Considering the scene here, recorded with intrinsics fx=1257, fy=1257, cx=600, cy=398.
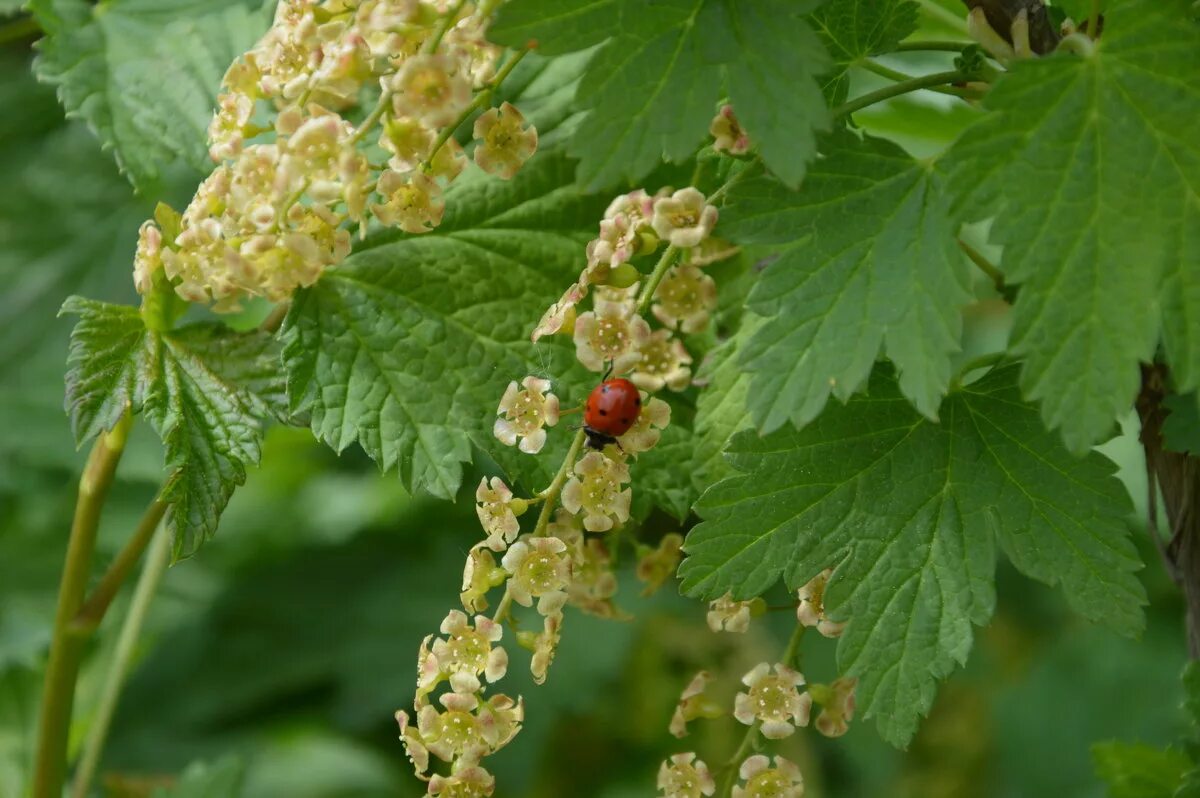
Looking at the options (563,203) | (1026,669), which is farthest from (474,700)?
(1026,669)

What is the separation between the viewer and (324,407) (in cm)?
97

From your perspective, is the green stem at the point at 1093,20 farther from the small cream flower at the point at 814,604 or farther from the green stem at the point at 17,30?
the green stem at the point at 17,30

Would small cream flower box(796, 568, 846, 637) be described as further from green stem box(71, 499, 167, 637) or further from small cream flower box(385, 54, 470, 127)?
green stem box(71, 499, 167, 637)

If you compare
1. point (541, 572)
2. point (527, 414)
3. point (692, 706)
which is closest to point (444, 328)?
point (527, 414)

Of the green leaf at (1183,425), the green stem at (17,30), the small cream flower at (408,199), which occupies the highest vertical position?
the small cream flower at (408,199)

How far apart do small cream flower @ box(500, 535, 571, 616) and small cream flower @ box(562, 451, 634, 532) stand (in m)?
0.03

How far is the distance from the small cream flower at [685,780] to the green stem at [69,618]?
1.67ft

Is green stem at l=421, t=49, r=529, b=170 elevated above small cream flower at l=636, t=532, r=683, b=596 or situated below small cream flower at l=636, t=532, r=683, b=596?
above

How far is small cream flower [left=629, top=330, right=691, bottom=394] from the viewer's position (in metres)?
0.87

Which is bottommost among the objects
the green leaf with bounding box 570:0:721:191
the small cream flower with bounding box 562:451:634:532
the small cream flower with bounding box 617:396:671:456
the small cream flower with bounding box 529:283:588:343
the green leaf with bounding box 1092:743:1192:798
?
the green leaf with bounding box 1092:743:1192:798

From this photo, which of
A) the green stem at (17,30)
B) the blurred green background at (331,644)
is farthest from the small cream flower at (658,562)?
the green stem at (17,30)

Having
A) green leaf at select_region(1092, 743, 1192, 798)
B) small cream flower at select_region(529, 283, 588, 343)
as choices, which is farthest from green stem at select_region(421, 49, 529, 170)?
green leaf at select_region(1092, 743, 1192, 798)

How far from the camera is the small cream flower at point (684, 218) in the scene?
0.81 meters

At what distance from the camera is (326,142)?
820 millimetres
